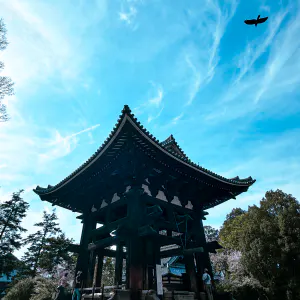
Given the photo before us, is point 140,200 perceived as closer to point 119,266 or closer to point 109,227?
point 109,227

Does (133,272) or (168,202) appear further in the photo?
(168,202)

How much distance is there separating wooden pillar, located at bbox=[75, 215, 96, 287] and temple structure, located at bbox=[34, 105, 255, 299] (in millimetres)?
43

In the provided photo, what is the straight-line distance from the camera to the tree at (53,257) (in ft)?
90.4

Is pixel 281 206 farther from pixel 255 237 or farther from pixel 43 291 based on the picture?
pixel 43 291

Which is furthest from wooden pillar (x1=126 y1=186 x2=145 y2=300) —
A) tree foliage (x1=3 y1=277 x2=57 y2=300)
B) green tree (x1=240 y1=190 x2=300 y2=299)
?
green tree (x1=240 y1=190 x2=300 y2=299)

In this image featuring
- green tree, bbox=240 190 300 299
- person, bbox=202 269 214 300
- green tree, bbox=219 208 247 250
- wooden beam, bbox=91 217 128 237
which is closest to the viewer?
person, bbox=202 269 214 300

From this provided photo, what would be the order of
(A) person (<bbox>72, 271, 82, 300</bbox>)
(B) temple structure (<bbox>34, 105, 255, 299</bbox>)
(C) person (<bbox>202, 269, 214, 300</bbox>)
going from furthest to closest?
1. (A) person (<bbox>72, 271, 82, 300</bbox>)
2. (C) person (<bbox>202, 269, 214, 300</bbox>)
3. (B) temple structure (<bbox>34, 105, 255, 299</bbox>)

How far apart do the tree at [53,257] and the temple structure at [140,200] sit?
1999 centimetres

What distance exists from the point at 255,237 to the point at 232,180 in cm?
899

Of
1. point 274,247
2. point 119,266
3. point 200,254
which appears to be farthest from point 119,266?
point 274,247

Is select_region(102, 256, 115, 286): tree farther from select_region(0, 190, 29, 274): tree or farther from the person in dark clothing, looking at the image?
the person in dark clothing

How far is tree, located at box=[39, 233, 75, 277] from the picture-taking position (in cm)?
2755

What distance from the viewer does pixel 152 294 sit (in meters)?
6.86

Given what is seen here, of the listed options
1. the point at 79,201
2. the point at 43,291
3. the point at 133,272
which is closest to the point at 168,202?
the point at 133,272
